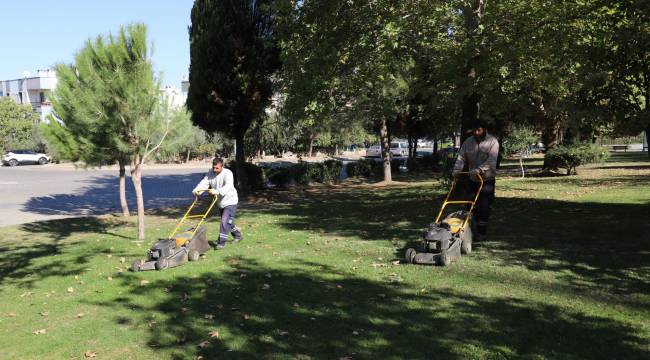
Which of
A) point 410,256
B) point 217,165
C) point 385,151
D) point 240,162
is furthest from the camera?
point 385,151

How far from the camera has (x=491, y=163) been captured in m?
8.29

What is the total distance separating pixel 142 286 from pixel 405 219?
258 inches

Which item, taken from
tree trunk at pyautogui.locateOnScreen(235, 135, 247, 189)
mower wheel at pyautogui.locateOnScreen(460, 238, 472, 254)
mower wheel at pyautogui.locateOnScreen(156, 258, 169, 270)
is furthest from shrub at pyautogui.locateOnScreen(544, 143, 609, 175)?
mower wheel at pyautogui.locateOnScreen(156, 258, 169, 270)

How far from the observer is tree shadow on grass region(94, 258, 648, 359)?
14.9 ft

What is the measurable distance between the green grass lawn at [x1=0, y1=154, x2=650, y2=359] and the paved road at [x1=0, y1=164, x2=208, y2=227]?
22.6 ft

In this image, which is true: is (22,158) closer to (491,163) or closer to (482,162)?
(482,162)

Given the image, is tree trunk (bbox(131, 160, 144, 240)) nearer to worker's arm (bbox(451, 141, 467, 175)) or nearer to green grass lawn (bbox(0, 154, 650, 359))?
green grass lawn (bbox(0, 154, 650, 359))

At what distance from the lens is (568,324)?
4.97 m

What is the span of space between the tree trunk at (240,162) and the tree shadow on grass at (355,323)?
41.4 ft

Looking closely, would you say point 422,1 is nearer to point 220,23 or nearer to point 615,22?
point 615,22

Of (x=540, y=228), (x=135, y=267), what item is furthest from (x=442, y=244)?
(x=135, y=267)

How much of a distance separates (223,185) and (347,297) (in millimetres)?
3959

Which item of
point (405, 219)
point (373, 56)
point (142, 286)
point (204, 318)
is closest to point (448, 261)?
point (204, 318)

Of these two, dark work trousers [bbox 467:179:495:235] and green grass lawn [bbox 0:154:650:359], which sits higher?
dark work trousers [bbox 467:179:495:235]
